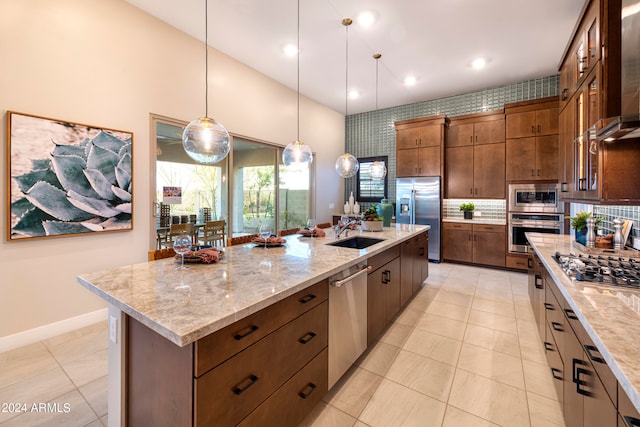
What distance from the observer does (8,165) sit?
2.38 m

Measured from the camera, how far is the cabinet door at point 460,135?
5316 millimetres

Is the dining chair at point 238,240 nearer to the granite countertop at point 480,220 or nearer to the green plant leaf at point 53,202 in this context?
the green plant leaf at point 53,202

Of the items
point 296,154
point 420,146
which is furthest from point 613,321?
point 420,146

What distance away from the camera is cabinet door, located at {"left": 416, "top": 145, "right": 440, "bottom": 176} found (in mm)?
5473

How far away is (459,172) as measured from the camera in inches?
214

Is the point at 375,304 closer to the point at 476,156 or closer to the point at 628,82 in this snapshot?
the point at 628,82

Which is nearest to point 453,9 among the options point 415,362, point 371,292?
point 371,292

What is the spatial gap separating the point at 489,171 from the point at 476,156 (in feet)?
1.20

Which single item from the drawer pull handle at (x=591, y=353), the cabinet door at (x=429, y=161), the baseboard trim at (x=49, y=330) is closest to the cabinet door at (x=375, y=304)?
the drawer pull handle at (x=591, y=353)

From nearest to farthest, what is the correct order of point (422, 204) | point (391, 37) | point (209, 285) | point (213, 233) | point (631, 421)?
point (631, 421)
point (209, 285)
point (391, 37)
point (213, 233)
point (422, 204)

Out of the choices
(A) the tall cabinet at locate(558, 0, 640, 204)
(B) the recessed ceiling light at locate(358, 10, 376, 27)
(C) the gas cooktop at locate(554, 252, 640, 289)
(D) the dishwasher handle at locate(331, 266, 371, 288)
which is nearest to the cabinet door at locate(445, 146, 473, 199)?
(A) the tall cabinet at locate(558, 0, 640, 204)

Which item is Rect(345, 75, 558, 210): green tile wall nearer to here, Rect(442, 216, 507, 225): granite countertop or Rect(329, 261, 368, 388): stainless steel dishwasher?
Rect(442, 216, 507, 225): granite countertop

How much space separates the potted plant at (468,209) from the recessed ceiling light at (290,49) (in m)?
4.00

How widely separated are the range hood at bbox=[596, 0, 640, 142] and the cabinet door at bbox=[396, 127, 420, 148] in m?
3.83
